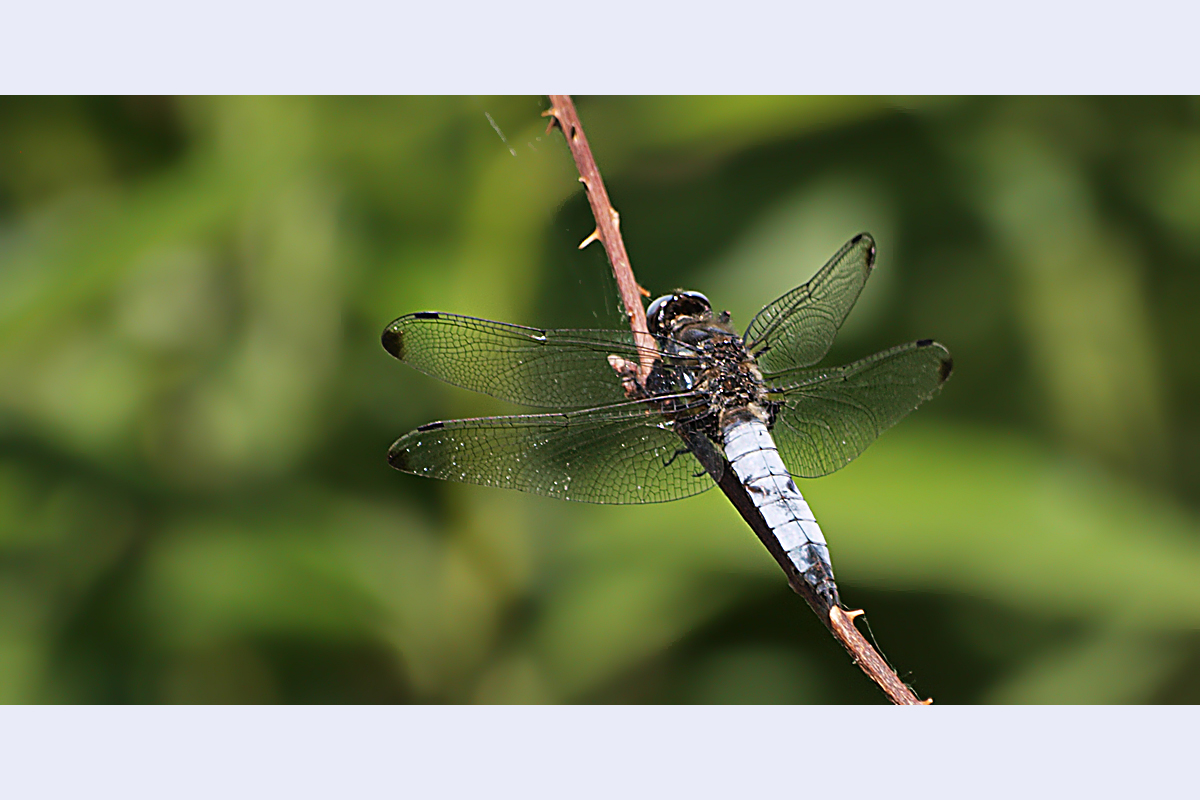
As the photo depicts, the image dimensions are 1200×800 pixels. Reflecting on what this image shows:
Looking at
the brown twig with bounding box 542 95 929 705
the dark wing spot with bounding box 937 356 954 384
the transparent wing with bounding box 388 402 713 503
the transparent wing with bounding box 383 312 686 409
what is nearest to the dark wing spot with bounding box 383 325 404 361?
the transparent wing with bounding box 383 312 686 409

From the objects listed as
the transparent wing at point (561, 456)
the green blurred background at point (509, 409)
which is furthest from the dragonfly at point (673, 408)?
the green blurred background at point (509, 409)

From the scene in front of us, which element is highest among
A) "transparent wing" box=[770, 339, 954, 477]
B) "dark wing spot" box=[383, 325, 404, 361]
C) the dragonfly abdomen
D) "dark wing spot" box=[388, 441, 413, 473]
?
"dark wing spot" box=[383, 325, 404, 361]

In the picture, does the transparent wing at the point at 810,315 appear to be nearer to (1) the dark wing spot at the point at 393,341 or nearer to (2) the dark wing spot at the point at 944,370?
(2) the dark wing spot at the point at 944,370

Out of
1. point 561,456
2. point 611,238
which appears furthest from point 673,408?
point 611,238

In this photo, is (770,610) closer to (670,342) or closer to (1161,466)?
(670,342)

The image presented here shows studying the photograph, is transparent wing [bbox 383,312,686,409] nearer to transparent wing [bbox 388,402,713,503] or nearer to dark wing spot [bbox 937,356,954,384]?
transparent wing [bbox 388,402,713,503]

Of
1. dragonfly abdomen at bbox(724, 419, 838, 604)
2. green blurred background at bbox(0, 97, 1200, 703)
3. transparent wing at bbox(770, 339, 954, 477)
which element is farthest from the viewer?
green blurred background at bbox(0, 97, 1200, 703)

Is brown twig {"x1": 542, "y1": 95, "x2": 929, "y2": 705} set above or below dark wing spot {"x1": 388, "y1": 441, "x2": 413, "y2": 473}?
above

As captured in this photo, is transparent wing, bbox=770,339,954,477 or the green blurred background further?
the green blurred background
